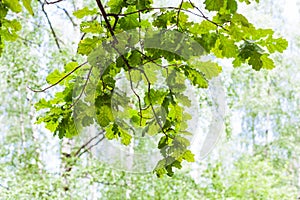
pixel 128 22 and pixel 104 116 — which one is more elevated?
pixel 128 22

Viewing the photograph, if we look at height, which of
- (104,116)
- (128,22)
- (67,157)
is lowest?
(104,116)

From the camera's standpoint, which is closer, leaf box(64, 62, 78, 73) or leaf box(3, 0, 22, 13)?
leaf box(3, 0, 22, 13)

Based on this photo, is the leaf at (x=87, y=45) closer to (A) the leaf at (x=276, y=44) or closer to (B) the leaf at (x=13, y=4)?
(B) the leaf at (x=13, y=4)

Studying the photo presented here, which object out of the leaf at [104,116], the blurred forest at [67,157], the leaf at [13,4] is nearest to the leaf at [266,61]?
the leaf at [104,116]

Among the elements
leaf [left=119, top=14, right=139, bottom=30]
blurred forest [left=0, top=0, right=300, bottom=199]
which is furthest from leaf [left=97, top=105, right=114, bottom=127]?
blurred forest [left=0, top=0, right=300, bottom=199]

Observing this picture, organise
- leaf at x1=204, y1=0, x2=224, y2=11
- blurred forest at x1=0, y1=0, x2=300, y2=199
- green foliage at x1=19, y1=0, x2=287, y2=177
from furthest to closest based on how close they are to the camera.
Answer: blurred forest at x1=0, y1=0, x2=300, y2=199, green foliage at x1=19, y1=0, x2=287, y2=177, leaf at x1=204, y1=0, x2=224, y2=11

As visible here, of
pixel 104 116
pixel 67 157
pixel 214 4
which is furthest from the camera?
pixel 67 157

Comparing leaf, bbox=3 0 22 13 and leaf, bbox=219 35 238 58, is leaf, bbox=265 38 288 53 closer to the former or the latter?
leaf, bbox=219 35 238 58

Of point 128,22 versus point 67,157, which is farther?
point 67,157

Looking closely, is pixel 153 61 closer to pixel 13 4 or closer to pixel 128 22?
pixel 128 22

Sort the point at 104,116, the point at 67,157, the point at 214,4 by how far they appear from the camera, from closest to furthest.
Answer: the point at 214,4, the point at 104,116, the point at 67,157

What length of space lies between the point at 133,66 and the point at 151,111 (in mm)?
90

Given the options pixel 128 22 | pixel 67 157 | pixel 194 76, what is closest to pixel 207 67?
pixel 194 76

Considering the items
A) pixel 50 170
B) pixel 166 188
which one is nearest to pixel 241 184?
pixel 166 188
